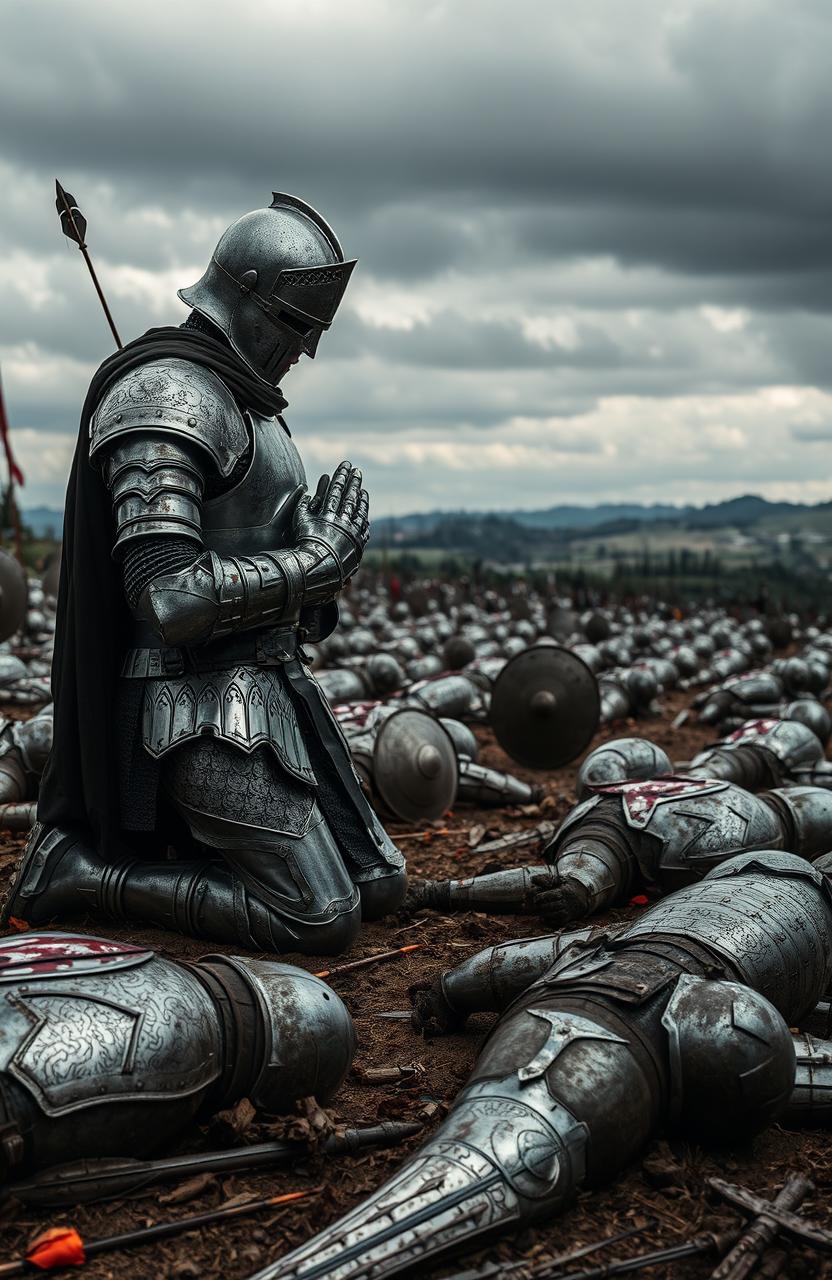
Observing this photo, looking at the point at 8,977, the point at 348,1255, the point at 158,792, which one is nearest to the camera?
the point at 348,1255

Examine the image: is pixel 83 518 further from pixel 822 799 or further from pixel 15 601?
pixel 15 601

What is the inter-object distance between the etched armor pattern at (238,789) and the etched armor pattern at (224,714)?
8 cm

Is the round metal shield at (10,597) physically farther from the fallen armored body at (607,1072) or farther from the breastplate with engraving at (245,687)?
the fallen armored body at (607,1072)

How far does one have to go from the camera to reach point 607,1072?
3.50 meters

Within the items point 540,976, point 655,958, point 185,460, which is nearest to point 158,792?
point 185,460

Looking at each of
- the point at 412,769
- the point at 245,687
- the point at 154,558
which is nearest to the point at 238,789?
the point at 245,687

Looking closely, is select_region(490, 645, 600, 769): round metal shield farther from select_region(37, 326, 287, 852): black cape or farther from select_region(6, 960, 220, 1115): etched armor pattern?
select_region(6, 960, 220, 1115): etched armor pattern

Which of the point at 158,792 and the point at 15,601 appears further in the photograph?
the point at 15,601

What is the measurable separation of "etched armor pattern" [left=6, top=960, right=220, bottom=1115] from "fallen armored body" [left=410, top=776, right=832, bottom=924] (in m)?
2.81

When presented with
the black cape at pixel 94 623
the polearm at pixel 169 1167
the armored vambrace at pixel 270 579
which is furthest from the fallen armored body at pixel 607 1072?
the black cape at pixel 94 623

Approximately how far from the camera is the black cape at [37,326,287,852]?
5.48 meters

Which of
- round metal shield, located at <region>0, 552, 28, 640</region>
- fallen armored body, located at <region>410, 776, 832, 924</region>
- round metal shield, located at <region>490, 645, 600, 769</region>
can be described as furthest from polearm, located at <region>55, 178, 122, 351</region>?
round metal shield, located at <region>0, 552, 28, 640</region>

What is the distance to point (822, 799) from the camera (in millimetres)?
6949

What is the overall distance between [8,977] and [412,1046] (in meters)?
1.84
